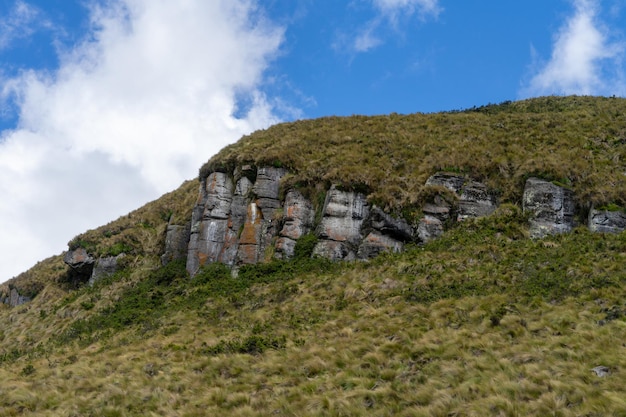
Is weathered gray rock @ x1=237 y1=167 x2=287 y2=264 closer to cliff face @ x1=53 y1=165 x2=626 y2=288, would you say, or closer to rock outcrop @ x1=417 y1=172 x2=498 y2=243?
cliff face @ x1=53 y1=165 x2=626 y2=288

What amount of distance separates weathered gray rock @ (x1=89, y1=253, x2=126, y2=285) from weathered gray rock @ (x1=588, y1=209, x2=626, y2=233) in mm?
31663

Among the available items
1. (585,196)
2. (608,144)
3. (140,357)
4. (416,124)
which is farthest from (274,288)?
(608,144)

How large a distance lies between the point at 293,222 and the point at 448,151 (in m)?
11.8

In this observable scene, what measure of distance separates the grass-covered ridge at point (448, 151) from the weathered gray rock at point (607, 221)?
851 millimetres

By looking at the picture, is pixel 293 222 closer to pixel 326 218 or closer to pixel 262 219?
pixel 326 218

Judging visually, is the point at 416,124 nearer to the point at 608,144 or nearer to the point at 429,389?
the point at 608,144

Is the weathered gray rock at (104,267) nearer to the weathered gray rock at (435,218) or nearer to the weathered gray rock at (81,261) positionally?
the weathered gray rock at (81,261)

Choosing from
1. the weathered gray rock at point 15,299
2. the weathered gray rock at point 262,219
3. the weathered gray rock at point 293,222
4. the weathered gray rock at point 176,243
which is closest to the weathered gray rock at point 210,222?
the weathered gray rock at point 176,243

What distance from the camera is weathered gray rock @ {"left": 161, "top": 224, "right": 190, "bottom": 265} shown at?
1229 inches

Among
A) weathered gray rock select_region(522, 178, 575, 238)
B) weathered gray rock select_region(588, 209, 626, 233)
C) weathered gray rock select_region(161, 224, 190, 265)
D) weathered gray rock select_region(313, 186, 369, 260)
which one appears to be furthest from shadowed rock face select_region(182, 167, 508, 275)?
weathered gray rock select_region(588, 209, 626, 233)

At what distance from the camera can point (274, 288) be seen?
75.2ft

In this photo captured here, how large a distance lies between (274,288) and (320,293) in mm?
2979

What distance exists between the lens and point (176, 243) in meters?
31.9

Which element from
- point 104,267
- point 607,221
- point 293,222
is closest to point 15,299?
point 104,267
